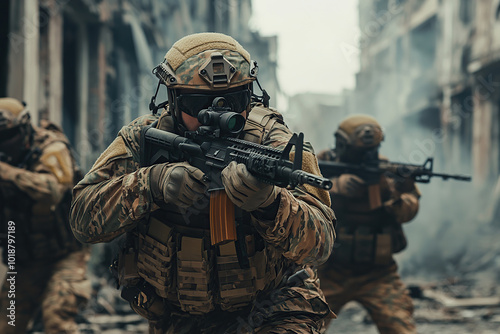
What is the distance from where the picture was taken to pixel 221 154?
2402 millimetres

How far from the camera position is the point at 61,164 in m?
4.66

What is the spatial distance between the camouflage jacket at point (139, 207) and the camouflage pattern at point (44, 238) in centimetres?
184

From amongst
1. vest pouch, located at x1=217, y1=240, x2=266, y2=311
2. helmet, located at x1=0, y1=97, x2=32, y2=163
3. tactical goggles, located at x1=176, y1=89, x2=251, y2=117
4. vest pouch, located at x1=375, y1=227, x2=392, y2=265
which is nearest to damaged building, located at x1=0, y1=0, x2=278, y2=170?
helmet, located at x1=0, y1=97, x2=32, y2=163

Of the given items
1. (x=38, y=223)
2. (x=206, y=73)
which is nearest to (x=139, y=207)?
(x=206, y=73)

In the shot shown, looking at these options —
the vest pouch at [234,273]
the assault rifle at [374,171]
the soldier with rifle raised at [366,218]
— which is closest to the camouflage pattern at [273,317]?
the vest pouch at [234,273]

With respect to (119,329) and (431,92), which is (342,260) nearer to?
(119,329)

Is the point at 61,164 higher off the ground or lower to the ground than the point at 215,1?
lower

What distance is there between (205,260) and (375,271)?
9.29ft

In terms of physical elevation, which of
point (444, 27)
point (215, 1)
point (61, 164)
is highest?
point (215, 1)

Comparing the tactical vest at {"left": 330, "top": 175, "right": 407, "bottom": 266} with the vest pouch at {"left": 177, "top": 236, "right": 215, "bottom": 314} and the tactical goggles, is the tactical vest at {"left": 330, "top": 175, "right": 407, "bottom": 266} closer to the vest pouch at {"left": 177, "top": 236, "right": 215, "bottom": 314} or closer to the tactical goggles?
the vest pouch at {"left": 177, "top": 236, "right": 215, "bottom": 314}

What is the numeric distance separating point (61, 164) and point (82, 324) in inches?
110

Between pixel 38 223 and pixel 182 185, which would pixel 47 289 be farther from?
pixel 182 185

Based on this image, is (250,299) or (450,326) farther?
(450,326)

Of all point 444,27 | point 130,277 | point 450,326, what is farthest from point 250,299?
point 444,27
